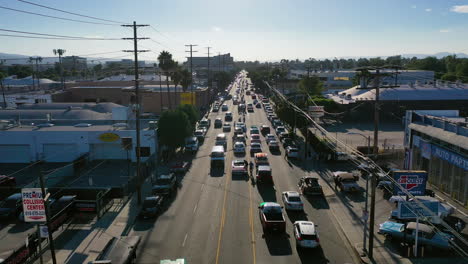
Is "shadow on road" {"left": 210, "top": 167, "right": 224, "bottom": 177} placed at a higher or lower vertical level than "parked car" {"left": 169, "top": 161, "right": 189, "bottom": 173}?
lower

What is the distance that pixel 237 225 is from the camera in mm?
23359

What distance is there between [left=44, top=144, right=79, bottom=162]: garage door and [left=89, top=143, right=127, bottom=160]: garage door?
177 cm

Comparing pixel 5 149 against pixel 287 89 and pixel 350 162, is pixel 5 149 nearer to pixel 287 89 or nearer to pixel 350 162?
pixel 350 162

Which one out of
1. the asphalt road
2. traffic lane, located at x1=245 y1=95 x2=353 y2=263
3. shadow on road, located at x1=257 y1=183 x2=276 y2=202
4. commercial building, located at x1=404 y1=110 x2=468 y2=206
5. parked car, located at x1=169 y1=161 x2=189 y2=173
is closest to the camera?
traffic lane, located at x1=245 y1=95 x2=353 y2=263

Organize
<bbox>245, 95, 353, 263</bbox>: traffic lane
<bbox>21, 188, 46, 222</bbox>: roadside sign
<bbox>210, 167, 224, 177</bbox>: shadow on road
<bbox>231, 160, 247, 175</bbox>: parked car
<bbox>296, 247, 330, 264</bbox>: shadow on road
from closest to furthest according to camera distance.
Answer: <bbox>21, 188, 46, 222</bbox>: roadside sign < <bbox>296, 247, 330, 264</bbox>: shadow on road < <bbox>245, 95, 353, 263</bbox>: traffic lane < <bbox>231, 160, 247, 175</bbox>: parked car < <bbox>210, 167, 224, 177</bbox>: shadow on road

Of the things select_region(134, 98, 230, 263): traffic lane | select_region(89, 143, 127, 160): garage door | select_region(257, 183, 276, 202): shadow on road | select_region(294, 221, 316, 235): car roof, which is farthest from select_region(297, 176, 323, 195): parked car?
select_region(89, 143, 127, 160): garage door

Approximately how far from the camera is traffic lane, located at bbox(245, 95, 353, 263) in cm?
1914

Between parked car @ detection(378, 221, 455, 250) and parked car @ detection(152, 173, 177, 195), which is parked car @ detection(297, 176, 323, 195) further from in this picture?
parked car @ detection(152, 173, 177, 195)

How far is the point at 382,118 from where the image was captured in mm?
72750

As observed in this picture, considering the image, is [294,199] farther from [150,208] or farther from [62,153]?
[62,153]

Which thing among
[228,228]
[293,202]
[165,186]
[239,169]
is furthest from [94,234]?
[239,169]

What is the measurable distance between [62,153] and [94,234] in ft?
62.0

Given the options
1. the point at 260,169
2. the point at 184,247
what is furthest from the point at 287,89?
the point at 184,247

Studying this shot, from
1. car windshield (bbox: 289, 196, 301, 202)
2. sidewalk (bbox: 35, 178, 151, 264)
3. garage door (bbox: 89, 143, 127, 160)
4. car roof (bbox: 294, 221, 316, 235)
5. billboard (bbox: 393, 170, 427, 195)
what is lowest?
sidewalk (bbox: 35, 178, 151, 264)
